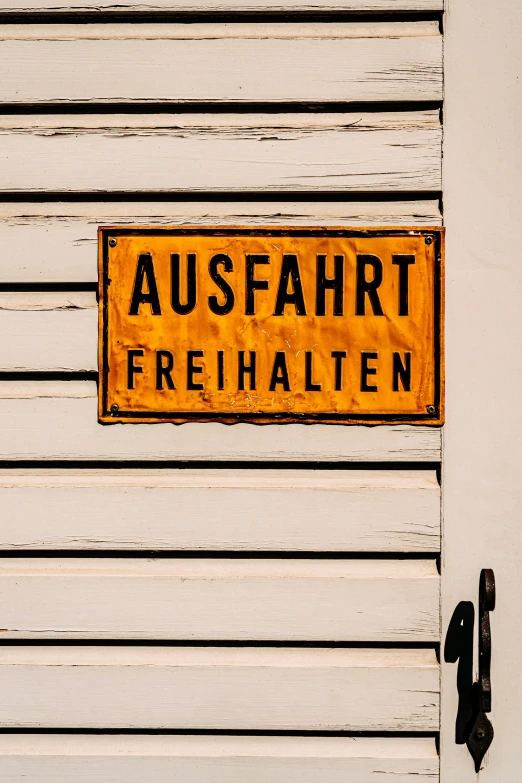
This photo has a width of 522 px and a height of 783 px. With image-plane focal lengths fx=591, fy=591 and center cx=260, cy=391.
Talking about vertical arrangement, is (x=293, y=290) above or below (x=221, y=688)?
above

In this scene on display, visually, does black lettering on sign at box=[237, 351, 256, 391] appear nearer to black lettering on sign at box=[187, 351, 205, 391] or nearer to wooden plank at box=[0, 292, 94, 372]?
black lettering on sign at box=[187, 351, 205, 391]

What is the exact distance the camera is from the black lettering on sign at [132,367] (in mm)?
1678

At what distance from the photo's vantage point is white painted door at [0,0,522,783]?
5.43 feet

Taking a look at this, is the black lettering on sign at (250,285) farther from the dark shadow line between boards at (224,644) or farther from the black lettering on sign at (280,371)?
the dark shadow line between boards at (224,644)

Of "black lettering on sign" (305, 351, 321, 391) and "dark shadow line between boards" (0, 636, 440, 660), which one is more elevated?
"black lettering on sign" (305, 351, 321, 391)

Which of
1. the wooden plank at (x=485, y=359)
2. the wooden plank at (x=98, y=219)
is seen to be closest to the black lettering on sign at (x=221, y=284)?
the wooden plank at (x=98, y=219)

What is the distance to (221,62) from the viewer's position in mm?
1656

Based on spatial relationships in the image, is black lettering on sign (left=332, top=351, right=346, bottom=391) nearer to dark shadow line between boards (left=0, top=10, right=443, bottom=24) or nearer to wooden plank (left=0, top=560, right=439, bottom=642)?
wooden plank (left=0, top=560, right=439, bottom=642)

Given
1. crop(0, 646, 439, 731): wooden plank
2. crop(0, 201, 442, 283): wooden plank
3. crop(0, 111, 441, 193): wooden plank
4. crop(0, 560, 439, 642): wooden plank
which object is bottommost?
crop(0, 646, 439, 731): wooden plank

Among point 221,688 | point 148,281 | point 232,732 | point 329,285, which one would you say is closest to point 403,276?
point 329,285

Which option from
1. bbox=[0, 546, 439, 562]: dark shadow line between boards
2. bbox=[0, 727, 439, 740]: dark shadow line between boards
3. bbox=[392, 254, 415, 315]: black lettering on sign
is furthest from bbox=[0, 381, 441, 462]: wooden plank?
bbox=[0, 727, 439, 740]: dark shadow line between boards

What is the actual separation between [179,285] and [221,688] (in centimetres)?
116

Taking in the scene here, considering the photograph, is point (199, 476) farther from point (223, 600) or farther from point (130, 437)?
point (223, 600)

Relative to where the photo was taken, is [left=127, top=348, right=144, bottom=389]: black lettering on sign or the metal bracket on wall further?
[left=127, top=348, right=144, bottom=389]: black lettering on sign
